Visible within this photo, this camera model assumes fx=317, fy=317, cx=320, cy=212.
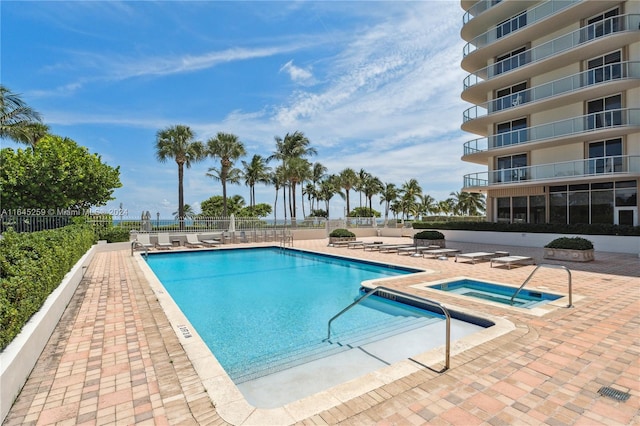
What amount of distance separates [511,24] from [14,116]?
3268cm

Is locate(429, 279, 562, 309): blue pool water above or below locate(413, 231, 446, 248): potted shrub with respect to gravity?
below

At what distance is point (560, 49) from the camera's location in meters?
18.9

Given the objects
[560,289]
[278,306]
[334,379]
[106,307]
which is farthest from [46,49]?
[560,289]

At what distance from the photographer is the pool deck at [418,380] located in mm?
2939

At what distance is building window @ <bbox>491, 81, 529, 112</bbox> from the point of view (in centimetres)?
2077

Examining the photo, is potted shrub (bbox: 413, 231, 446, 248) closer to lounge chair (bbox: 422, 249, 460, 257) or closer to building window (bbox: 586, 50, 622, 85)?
lounge chair (bbox: 422, 249, 460, 257)

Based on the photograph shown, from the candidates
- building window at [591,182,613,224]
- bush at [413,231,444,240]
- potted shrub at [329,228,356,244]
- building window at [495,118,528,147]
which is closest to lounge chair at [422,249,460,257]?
bush at [413,231,444,240]

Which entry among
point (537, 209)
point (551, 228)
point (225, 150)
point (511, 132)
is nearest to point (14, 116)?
point (225, 150)

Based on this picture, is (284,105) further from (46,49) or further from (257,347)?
(257,347)

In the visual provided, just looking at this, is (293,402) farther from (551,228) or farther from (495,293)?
(551,228)

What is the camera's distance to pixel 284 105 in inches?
804

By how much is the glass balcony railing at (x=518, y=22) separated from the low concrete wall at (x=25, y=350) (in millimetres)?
25951

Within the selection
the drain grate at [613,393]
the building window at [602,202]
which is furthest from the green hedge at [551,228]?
the drain grate at [613,393]

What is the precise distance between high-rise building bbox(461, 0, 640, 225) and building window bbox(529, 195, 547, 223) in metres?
0.06
